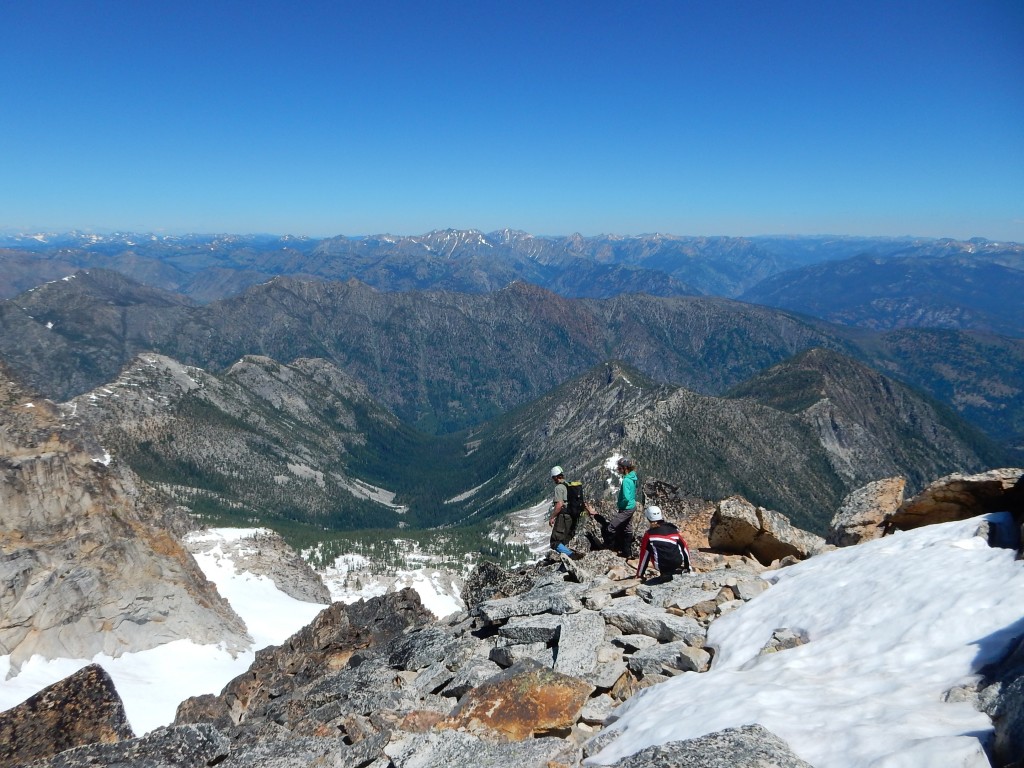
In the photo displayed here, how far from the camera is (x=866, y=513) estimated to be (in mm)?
21516

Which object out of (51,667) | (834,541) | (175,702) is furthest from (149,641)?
(834,541)

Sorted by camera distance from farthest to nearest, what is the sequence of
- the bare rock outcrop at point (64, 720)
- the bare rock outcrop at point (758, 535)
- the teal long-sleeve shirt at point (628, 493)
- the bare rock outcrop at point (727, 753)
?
the teal long-sleeve shirt at point (628, 493), the bare rock outcrop at point (758, 535), the bare rock outcrop at point (64, 720), the bare rock outcrop at point (727, 753)

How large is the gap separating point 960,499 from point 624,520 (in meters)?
11.5

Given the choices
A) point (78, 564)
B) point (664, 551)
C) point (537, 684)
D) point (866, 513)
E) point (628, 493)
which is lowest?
point (78, 564)

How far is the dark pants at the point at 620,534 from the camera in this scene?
24.9 metres

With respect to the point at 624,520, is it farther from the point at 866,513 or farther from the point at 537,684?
the point at 537,684

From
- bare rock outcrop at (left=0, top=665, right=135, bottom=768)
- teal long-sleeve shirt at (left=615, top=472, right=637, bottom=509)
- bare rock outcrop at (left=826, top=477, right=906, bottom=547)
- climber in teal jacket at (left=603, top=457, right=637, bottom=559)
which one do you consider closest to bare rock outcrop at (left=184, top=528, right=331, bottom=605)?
climber in teal jacket at (left=603, top=457, right=637, bottom=559)

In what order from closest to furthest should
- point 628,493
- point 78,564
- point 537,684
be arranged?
point 537,684 → point 628,493 → point 78,564

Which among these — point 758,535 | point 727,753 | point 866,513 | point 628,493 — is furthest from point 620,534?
point 727,753

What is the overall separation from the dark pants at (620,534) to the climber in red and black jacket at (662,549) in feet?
13.1

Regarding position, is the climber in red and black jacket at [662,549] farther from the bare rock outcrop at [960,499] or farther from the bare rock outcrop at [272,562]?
the bare rock outcrop at [272,562]

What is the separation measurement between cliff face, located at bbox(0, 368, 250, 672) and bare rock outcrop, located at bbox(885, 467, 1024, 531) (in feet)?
248

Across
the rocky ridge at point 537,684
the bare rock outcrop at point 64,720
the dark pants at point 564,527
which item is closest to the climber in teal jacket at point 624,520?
the rocky ridge at point 537,684

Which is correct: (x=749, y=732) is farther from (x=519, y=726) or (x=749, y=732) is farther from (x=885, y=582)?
(x=885, y=582)
